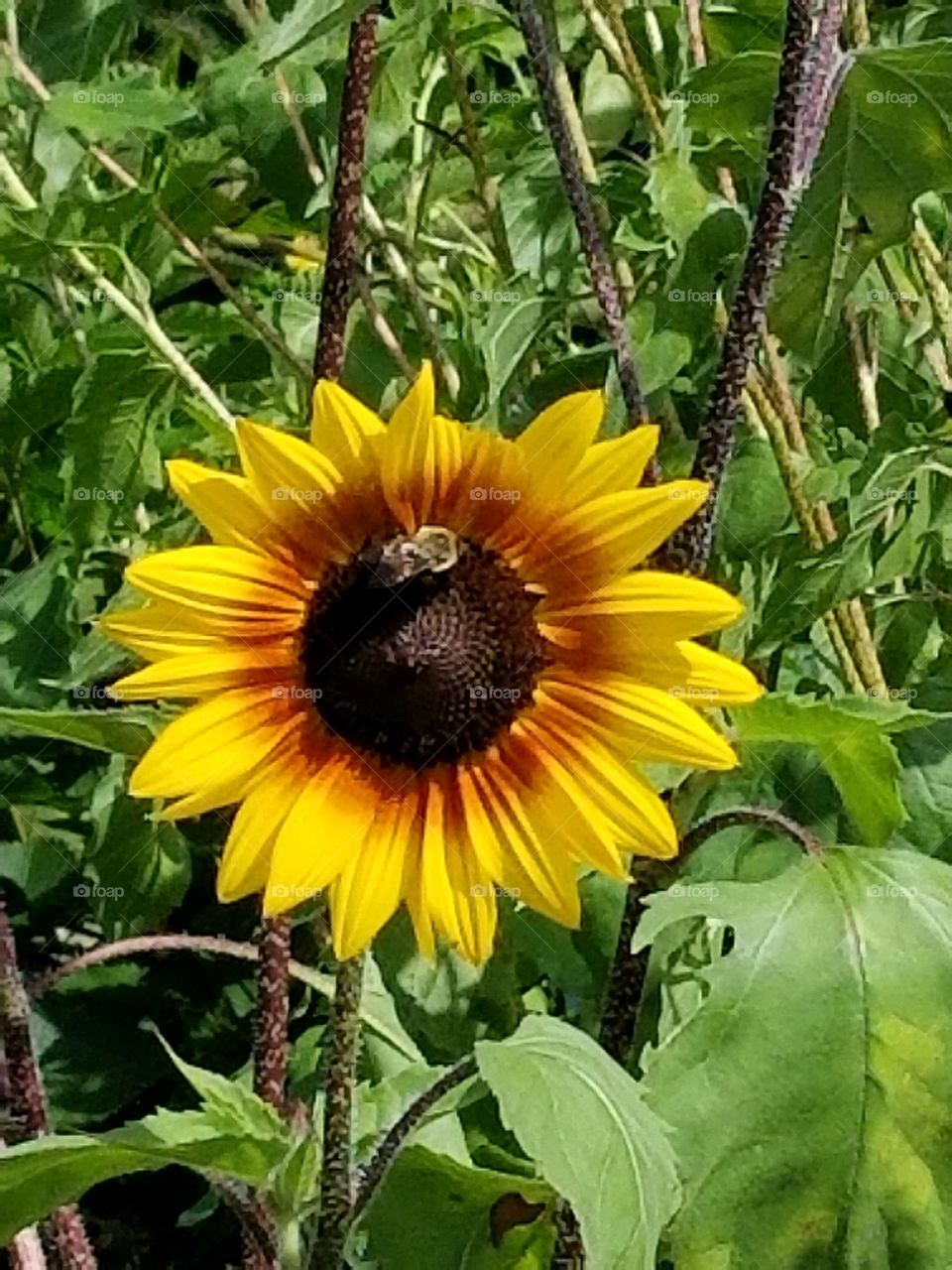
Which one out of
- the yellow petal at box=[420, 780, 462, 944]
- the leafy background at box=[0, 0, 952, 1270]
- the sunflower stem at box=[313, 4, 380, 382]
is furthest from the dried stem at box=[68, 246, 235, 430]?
the yellow petal at box=[420, 780, 462, 944]

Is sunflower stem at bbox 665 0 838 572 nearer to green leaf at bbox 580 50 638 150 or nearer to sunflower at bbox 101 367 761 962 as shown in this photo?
sunflower at bbox 101 367 761 962

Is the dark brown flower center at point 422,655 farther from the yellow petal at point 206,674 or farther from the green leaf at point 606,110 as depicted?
the green leaf at point 606,110

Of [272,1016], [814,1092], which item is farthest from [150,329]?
[814,1092]

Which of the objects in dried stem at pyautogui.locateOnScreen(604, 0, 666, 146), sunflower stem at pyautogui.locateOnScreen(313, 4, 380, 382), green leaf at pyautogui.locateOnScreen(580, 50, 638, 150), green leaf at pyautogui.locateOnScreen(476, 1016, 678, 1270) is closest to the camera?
green leaf at pyautogui.locateOnScreen(476, 1016, 678, 1270)

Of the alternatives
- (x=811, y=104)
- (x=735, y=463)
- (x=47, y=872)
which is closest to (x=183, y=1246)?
(x=47, y=872)

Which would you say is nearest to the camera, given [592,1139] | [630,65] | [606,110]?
[592,1139]

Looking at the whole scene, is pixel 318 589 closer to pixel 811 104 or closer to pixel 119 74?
pixel 811 104

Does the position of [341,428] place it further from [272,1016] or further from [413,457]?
[272,1016]
